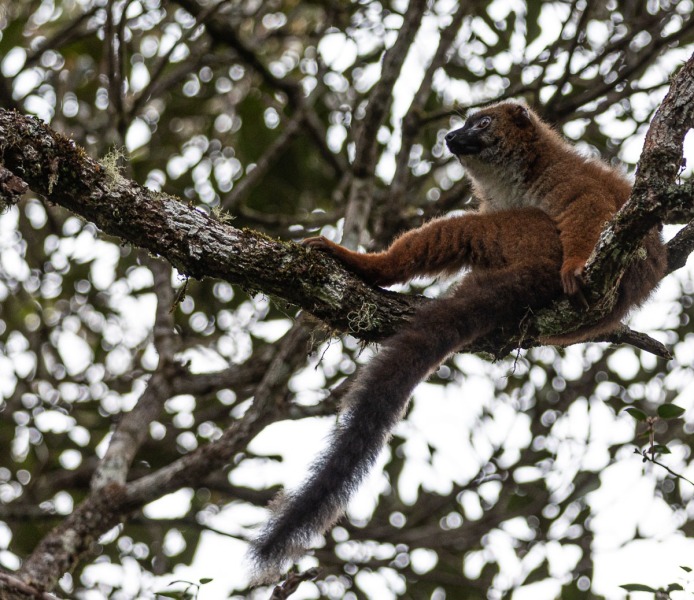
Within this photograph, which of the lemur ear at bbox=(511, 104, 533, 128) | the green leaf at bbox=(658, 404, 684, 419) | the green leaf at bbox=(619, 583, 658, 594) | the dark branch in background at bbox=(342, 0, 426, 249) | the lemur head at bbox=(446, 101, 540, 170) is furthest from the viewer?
the dark branch in background at bbox=(342, 0, 426, 249)

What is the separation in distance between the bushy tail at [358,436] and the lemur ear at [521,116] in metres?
2.43

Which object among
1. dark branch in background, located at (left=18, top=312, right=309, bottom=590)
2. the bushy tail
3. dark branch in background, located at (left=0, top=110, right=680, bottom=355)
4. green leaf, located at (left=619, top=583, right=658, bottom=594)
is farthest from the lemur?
dark branch in background, located at (left=18, top=312, right=309, bottom=590)

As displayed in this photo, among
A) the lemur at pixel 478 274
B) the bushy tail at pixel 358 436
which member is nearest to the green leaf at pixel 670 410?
the lemur at pixel 478 274

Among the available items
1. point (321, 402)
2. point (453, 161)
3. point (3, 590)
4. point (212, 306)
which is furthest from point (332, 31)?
point (3, 590)

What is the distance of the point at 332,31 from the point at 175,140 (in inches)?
84.2

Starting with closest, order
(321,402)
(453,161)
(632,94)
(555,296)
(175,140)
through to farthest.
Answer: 1. (555,296)
2. (321,402)
3. (632,94)
4. (453,161)
5. (175,140)

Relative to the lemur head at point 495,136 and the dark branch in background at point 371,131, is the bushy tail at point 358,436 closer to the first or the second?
the lemur head at point 495,136

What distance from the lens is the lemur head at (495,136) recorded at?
6000 mm

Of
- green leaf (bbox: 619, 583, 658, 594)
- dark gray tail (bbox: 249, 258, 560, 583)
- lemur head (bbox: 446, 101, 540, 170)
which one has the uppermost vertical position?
lemur head (bbox: 446, 101, 540, 170)

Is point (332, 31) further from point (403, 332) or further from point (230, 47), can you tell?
point (403, 332)

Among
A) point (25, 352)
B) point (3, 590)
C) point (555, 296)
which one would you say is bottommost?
point (3, 590)

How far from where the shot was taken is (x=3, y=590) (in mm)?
3941

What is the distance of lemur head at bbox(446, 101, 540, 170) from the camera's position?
600 centimetres

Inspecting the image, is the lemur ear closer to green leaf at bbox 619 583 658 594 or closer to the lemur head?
the lemur head
